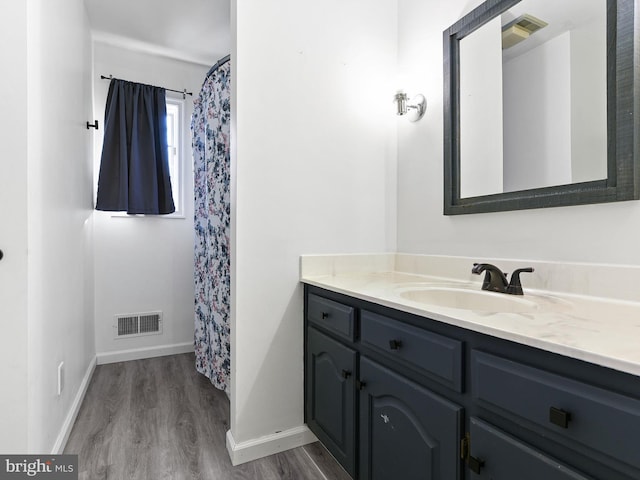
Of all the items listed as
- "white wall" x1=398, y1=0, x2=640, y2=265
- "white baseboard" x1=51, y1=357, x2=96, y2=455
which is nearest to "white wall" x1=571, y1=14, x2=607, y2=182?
"white wall" x1=398, y1=0, x2=640, y2=265

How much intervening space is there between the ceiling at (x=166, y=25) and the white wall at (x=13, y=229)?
1.36 meters

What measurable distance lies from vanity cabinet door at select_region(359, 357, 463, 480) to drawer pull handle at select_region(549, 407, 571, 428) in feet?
0.82

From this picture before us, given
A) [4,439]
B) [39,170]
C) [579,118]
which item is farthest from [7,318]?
[579,118]

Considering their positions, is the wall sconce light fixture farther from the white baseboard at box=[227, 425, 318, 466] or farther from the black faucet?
the white baseboard at box=[227, 425, 318, 466]

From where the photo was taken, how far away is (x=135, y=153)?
2.83 metres

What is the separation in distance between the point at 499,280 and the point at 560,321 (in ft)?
1.43

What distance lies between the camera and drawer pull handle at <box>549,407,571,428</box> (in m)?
0.63

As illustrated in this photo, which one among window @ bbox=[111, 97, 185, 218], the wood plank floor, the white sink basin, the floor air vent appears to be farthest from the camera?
window @ bbox=[111, 97, 185, 218]

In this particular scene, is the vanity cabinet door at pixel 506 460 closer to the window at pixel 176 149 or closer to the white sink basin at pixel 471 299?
the white sink basin at pixel 471 299

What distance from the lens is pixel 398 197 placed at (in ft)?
6.38

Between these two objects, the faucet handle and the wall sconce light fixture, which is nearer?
the faucet handle

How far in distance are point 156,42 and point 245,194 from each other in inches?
80.0

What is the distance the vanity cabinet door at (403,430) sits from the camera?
90 centimetres

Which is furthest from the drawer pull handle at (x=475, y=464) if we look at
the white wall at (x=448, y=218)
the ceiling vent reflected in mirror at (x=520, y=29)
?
the ceiling vent reflected in mirror at (x=520, y=29)
